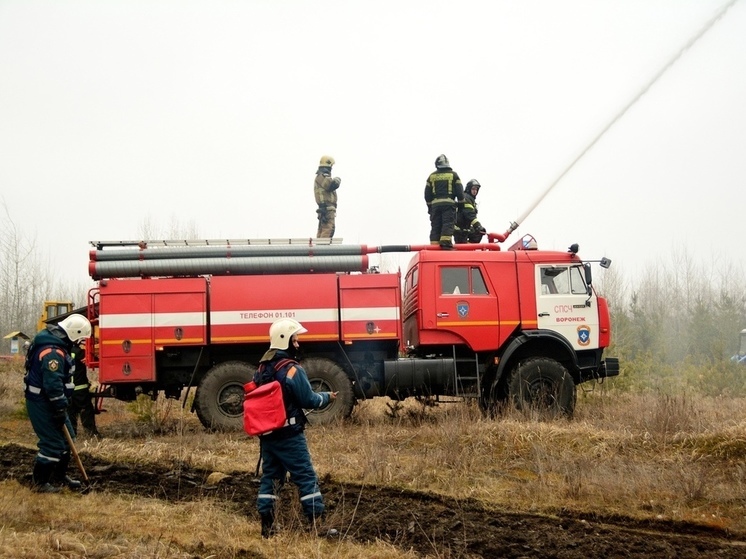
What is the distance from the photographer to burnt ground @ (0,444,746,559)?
5.66m

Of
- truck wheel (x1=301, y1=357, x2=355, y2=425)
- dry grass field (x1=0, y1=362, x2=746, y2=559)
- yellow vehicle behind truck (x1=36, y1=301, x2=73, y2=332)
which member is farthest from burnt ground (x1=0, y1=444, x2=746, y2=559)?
yellow vehicle behind truck (x1=36, y1=301, x2=73, y2=332)

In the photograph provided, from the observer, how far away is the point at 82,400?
11.1 m

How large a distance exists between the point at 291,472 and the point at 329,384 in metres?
5.73

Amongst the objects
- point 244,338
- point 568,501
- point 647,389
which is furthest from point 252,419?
point 647,389

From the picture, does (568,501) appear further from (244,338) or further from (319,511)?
(244,338)

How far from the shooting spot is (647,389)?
1538 centimetres

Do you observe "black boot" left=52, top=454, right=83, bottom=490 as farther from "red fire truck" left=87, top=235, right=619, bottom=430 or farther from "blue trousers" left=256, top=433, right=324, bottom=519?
"red fire truck" left=87, top=235, right=619, bottom=430

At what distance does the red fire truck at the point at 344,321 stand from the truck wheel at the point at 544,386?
2 centimetres

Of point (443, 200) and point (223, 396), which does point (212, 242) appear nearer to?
point (223, 396)

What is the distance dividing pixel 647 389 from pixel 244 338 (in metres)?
8.74

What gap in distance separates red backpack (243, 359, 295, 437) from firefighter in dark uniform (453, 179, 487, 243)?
776 cm

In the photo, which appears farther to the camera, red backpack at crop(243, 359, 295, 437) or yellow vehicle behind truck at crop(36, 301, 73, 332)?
yellow vehicle behind truck at crop(36, 301, 73, 332)

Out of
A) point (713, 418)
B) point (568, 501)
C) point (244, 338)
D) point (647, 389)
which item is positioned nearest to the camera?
point (568, 501)

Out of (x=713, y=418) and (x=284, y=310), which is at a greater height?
(x=284, y=310)
